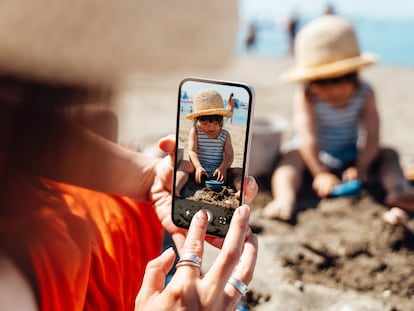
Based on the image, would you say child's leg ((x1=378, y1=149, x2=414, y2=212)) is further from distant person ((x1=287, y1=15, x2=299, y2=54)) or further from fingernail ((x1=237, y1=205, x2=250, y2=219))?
distant person ((x1=287, y1=15, x2=299, y2=54))

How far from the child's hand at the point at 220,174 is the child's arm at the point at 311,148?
4.51 ft

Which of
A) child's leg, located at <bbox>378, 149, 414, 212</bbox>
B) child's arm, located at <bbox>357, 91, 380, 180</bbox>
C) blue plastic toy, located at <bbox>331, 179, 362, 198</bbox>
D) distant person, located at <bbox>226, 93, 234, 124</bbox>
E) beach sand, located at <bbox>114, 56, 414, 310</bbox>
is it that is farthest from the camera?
child's arm, located at <bbox>357, 91, 380, 180</bbox>

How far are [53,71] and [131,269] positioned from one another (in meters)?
1.03

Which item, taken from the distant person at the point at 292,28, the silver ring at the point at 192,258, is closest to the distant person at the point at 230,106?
the silver ring at the point at 192,258

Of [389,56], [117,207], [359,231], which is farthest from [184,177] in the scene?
[389,56]

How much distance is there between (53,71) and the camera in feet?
0.75

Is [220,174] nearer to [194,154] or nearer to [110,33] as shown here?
[194,154]

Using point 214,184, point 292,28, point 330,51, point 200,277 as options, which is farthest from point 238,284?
point 292,28

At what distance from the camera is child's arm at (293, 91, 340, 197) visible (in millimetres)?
2320

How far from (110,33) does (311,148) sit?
2284 mm

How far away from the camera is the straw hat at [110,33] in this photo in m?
0.20

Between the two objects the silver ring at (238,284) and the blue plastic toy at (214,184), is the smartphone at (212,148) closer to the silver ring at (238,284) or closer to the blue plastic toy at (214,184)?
the blue plastic toy at (214,184)

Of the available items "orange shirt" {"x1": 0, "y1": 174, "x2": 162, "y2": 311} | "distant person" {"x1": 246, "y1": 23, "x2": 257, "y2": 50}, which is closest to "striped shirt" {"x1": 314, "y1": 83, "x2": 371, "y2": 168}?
"orange shirt" {"x1": 0, "y1": 174, "x2": 162, "y2": 311}

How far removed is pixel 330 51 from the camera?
8.23ft
